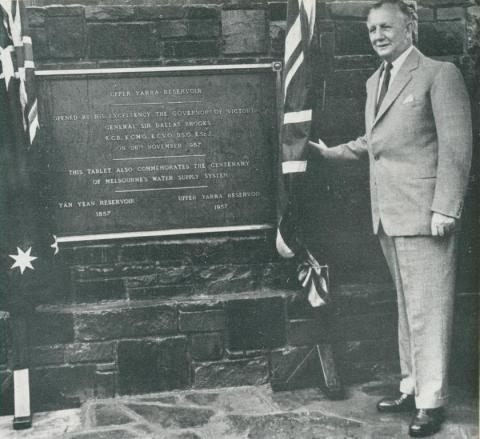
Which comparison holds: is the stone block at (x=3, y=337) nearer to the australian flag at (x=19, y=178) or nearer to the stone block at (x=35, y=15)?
the australian flag at (x=19, y=178)

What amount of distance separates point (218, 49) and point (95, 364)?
2.07m

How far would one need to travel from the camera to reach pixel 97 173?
3.96 meters

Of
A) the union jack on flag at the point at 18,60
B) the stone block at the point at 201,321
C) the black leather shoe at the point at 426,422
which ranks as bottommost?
the black leather shoe at the point at 426,422

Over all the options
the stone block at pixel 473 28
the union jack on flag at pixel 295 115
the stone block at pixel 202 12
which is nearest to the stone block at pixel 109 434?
the union jack on flag at pixel 295 115

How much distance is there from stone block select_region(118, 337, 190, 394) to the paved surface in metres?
0.07

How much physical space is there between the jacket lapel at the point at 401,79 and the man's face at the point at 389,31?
0.08 metres

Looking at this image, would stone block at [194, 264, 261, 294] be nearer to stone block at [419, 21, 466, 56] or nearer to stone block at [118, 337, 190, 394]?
stone block at [118, 337, 190, 394]

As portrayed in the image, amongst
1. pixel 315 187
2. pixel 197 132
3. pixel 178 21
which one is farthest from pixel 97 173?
pixel 315 187

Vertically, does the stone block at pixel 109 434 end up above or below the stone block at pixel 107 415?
above

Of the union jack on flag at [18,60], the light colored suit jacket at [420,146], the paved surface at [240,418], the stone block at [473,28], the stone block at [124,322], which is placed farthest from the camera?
the stone block at [473,28]

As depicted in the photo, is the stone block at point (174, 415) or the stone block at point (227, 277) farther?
the stone block at point (227, 277)

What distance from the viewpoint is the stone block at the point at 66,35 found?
12.6 feet

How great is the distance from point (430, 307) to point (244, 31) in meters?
1.98

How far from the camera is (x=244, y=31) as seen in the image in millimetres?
3986
